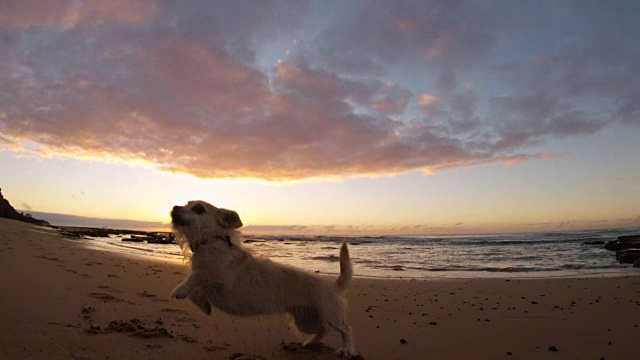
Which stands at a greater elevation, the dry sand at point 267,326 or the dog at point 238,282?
the dog at point 238,282

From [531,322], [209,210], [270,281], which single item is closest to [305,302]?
[270,281]

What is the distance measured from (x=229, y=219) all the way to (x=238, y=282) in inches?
29.4

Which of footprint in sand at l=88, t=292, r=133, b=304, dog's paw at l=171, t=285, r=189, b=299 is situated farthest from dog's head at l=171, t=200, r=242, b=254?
footprint in sand at l=88, t=292, r=133, b=304

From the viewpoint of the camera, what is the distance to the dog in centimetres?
416

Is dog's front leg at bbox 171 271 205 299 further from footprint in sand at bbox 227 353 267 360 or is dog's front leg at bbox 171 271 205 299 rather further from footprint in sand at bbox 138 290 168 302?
footprint in sand at bbox 138 290 168 302

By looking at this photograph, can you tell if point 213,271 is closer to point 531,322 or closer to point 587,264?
point 531,322

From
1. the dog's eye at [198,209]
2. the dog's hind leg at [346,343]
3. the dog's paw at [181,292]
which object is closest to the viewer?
the dog's paw at [181,292]

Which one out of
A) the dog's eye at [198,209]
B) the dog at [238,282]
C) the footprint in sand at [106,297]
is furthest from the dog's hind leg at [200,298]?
the footprint in sand at [106,297]

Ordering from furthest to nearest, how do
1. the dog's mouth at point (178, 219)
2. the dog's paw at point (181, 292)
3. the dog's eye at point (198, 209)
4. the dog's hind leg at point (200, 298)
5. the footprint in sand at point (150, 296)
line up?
the footprint in sand at point (150, 296) < the dog's eye at point (198, 209) < the dog's mouth at point (178, 219) < the dog's hind leg at point (200, 298) < the dog's paw at point (181, 292)

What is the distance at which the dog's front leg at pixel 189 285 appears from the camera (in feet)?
13.0

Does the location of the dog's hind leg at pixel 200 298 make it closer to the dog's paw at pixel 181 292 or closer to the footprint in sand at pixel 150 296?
the dog's paw at pixel 181 292

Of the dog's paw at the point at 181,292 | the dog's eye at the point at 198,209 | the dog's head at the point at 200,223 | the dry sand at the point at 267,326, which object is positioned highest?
the dog's eye at the point at 198,209

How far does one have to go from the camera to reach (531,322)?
682cm

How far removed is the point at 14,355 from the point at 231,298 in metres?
1.86
